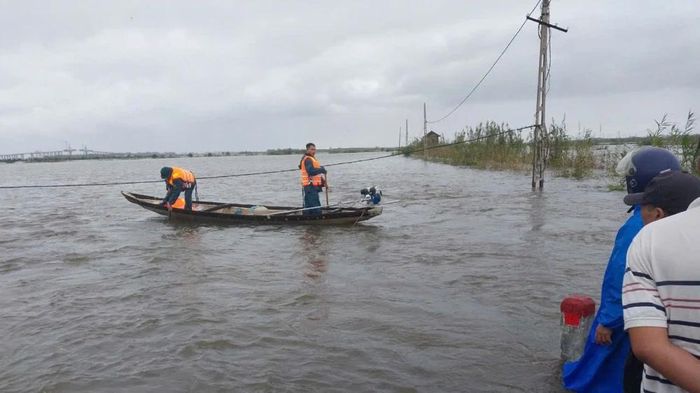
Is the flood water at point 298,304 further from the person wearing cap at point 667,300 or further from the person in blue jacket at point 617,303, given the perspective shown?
the person wearing cap at point 667,300

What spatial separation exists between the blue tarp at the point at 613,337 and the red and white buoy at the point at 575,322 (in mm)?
628

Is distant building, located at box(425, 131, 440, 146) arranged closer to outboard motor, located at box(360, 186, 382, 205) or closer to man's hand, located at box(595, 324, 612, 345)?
outboard motor, located at box(360, 186, 382, 205)

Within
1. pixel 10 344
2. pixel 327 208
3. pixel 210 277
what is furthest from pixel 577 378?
pixel 327 208

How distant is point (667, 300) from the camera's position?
1.66 metres

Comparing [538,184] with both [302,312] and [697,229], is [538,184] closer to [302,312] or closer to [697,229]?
[302,312]

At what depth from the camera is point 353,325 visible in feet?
18.5

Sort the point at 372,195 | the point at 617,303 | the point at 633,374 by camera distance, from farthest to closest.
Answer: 1. the point at 372,195
2. the point at 617,303
3. the point at 633,374

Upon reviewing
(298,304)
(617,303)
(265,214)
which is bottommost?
(298,304)

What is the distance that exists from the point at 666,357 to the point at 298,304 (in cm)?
513

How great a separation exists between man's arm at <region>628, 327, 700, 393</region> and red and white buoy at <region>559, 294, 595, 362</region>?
2.17 metres

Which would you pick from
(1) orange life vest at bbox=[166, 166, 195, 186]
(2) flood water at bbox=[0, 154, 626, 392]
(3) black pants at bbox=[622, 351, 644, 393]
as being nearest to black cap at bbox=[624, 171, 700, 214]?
(3) black pants at bbox=[622, 351, 644, 393]

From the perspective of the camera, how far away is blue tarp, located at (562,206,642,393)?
2695 millimetres

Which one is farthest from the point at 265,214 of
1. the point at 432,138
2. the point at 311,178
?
the point at 432,138

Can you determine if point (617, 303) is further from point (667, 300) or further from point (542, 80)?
point (542, 80)
